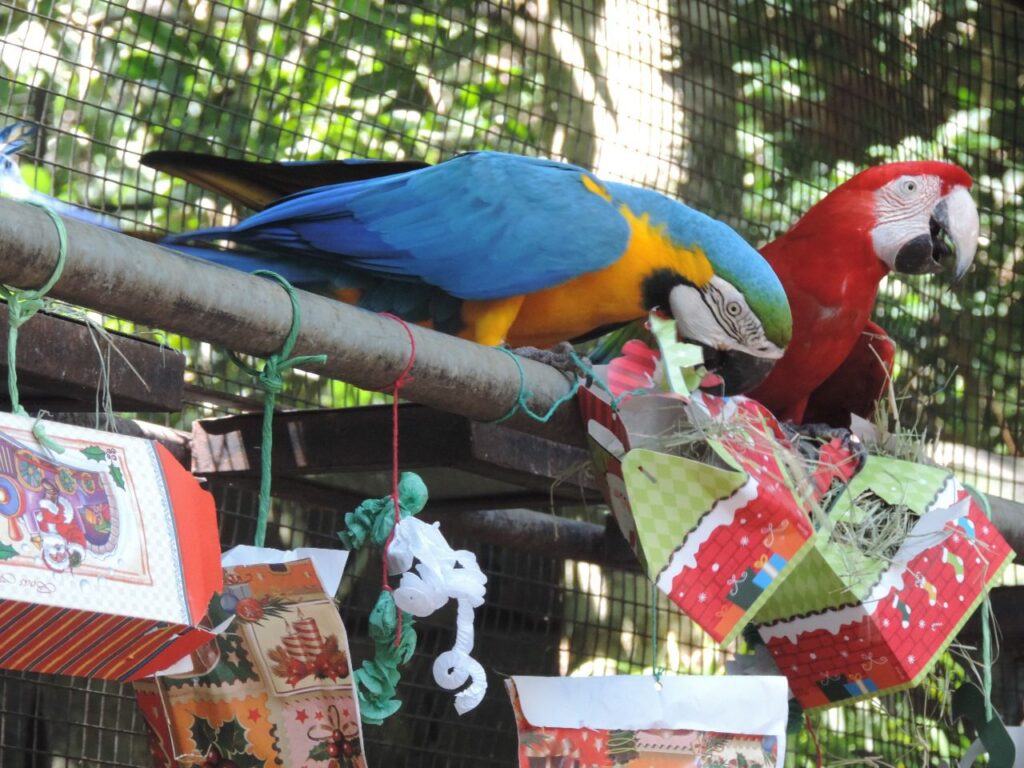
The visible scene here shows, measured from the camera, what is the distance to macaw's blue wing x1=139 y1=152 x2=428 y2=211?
1529mm

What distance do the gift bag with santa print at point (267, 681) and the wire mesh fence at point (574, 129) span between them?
134 centimetres

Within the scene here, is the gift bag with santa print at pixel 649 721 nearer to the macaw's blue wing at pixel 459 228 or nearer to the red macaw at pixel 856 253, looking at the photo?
the macaw's blue wing at pixel 459 228

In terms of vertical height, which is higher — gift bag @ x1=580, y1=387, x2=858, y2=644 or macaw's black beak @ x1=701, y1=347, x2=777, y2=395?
macaw's black beak @ x1=701, y1=347, x2=777, y2=395

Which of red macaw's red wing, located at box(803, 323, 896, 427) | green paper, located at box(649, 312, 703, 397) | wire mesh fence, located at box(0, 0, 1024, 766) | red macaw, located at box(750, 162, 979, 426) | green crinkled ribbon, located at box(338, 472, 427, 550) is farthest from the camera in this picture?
wire mesh fence, located at box(0, 0, 1024, 766)

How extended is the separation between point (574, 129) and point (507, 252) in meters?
1.24

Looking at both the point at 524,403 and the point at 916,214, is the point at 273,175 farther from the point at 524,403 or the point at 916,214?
the point at 916,214

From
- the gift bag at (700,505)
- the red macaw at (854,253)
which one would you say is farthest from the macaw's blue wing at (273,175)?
the gift bag at (700,505)

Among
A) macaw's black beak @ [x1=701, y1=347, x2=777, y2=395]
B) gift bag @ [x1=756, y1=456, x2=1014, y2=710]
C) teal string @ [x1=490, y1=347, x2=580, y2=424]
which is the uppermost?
macaw's black beak @ [x1=701, y1=347, x2=777, y2=395]

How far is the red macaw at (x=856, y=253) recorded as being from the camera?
1.75 meters

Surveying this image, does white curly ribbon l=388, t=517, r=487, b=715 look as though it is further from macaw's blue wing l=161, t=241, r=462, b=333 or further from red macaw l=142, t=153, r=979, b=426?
red macaw l=142, t=153, r=979, b=426

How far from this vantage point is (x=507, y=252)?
56.9 inches

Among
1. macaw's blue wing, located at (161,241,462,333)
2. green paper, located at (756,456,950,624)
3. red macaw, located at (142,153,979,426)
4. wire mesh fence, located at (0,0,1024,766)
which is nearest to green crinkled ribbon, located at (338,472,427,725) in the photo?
green paper, located at (756,456,950,624)

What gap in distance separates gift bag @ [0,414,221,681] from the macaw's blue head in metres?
0.78

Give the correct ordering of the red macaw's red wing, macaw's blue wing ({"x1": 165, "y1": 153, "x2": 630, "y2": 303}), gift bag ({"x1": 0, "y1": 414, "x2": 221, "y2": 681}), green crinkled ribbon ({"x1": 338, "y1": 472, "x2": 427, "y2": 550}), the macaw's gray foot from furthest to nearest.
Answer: the red macaw's red wing → macaw's blue wing ({"x1": 165, "y1": 153, "x2": 630, "y2": 303}) → the macaw's gray foot → green crinkled ribbon ({"x1": 338, "y1": 472, "x2": 427, "y2": 550}) → gift bag ({"x1": 0, "y1": 414, "x2": 221, "y2": 681})
